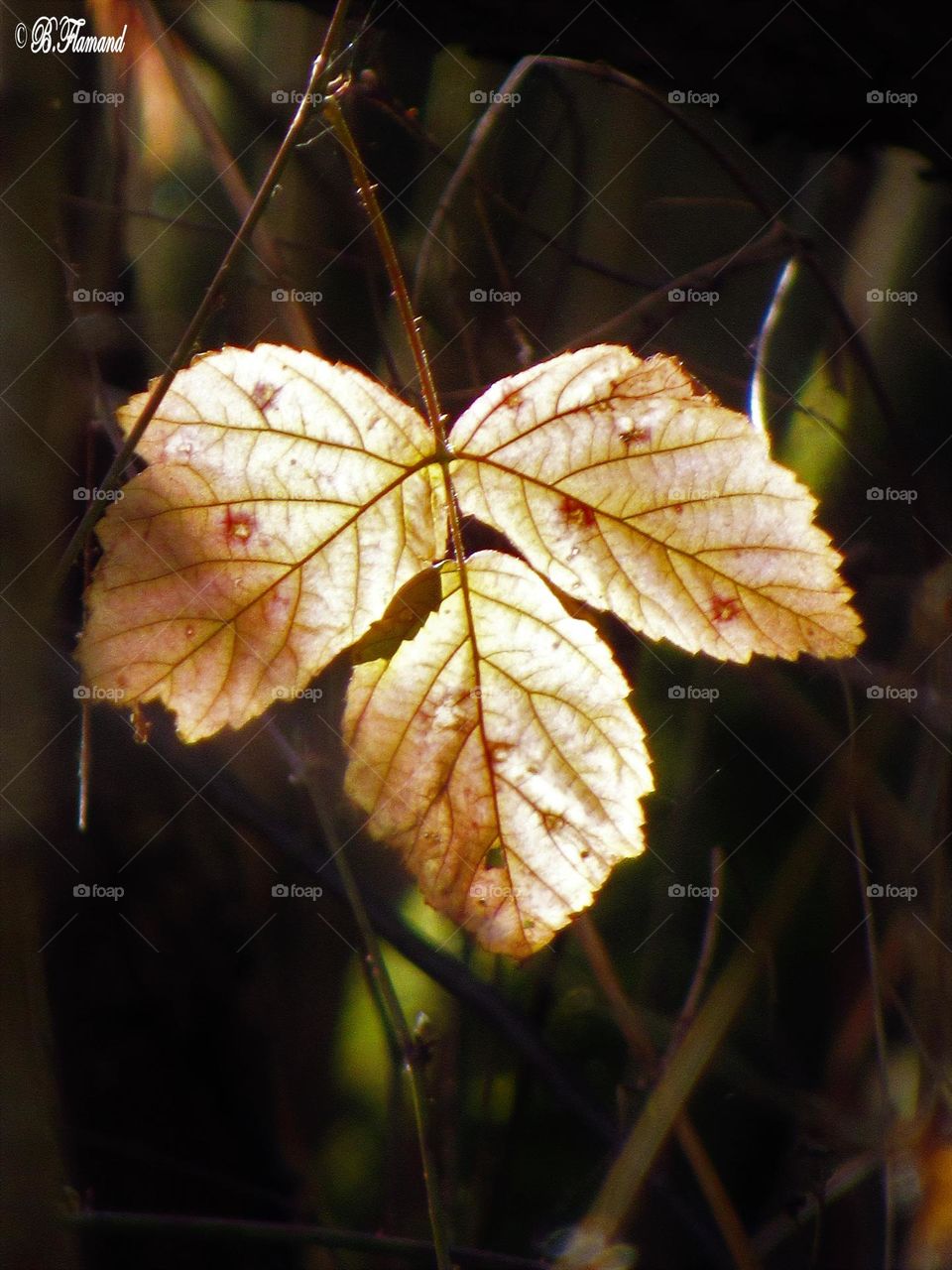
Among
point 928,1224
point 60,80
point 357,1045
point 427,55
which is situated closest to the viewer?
point 60,80

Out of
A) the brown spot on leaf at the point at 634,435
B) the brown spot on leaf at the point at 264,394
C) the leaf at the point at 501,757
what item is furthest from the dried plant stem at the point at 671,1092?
the brown spot on leaf at the point at 264,394

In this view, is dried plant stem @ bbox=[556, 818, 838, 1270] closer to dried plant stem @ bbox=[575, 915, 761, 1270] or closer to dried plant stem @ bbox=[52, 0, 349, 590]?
dried plant stem @ bbox=[575, 915, 761, 1270]

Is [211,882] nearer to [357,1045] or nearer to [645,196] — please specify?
[357,1045]

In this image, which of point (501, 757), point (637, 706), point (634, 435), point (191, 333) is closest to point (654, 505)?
point (634, 435)

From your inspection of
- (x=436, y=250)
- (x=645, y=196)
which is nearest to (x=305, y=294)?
(x=436, y=250)

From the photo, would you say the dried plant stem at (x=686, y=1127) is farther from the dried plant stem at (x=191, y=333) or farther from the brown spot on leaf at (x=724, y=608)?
the dried plant stem at (x=191, y=333)
